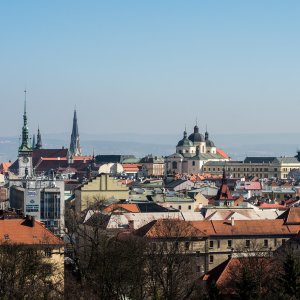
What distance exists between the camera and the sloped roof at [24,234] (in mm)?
52062

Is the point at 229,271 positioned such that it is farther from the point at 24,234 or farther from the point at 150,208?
the point at 150,208

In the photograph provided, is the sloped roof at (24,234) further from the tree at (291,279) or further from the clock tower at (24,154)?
the clock tower at (24,154)

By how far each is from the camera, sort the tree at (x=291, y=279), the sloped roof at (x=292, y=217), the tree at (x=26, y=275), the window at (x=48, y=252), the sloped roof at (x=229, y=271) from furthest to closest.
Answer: the sloped roof at (x=292, y=217) < the window at (x=48, y=252) < the sloped roof at (x=229, y=271) < the tree at (x=291, y=279) < the tree at (x=26, y=275)

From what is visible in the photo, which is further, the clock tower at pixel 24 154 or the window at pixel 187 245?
the clock tower at pixel 24 154

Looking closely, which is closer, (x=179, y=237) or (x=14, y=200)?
(x=179, y=237)

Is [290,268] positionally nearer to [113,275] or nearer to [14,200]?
[113,275]

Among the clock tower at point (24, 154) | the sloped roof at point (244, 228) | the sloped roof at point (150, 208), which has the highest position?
the clock tower at point (24, 154)

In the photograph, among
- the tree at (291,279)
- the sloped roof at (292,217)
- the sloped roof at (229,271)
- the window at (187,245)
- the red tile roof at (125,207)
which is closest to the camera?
the tree at (291,279)

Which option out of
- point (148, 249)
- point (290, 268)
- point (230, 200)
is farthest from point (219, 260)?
point (230, 200)

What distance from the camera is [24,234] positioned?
2087 inches

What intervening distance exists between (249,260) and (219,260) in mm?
13160

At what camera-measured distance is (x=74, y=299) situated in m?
41.4

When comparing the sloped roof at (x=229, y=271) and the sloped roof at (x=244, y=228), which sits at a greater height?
the sloped roof at (x=244, y=228)

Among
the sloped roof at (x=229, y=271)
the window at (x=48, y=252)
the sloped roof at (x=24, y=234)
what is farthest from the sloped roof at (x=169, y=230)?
the window at (x=48, y=252)
